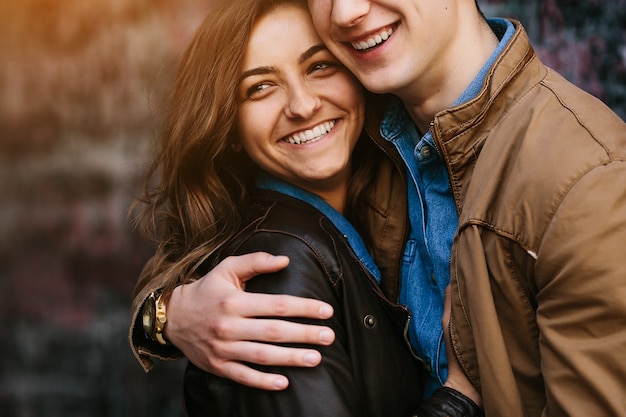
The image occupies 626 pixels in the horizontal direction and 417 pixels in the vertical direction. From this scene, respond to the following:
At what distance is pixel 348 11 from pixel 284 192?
0.58 m

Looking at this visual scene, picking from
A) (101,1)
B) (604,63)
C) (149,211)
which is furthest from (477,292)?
(101,1)

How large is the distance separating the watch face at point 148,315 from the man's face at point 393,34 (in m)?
0.91

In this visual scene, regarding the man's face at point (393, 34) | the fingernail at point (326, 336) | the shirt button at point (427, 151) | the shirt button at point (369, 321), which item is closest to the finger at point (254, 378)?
the fingernail at point (326, 336)

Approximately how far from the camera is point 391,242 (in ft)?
7.92

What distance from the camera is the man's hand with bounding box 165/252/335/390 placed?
1919mm

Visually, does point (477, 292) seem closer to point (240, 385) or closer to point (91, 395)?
point (240, 385)

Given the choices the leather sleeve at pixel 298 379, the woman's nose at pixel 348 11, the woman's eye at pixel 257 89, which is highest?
the woman's nose at pixel 348 11

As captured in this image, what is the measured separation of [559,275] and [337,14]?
0.93 metres

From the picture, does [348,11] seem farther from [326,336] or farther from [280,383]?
[280,383]

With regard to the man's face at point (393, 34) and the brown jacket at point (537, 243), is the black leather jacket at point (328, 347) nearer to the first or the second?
the brown jacket at point (537, 243)

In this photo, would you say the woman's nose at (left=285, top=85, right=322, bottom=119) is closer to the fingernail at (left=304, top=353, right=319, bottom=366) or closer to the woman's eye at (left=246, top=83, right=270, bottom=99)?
the woman's eye at (left=246, top=83, right=270, bottom=99)

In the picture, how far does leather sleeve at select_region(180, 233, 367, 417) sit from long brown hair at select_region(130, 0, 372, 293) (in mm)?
266

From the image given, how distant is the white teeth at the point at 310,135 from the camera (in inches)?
90.7

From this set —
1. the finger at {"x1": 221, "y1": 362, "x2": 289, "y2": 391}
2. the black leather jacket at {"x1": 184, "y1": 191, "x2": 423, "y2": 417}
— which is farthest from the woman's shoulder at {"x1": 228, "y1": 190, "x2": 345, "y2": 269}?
the finger at {"x1": 221, "y1": 362, "x2": 289, "y2": 391}
